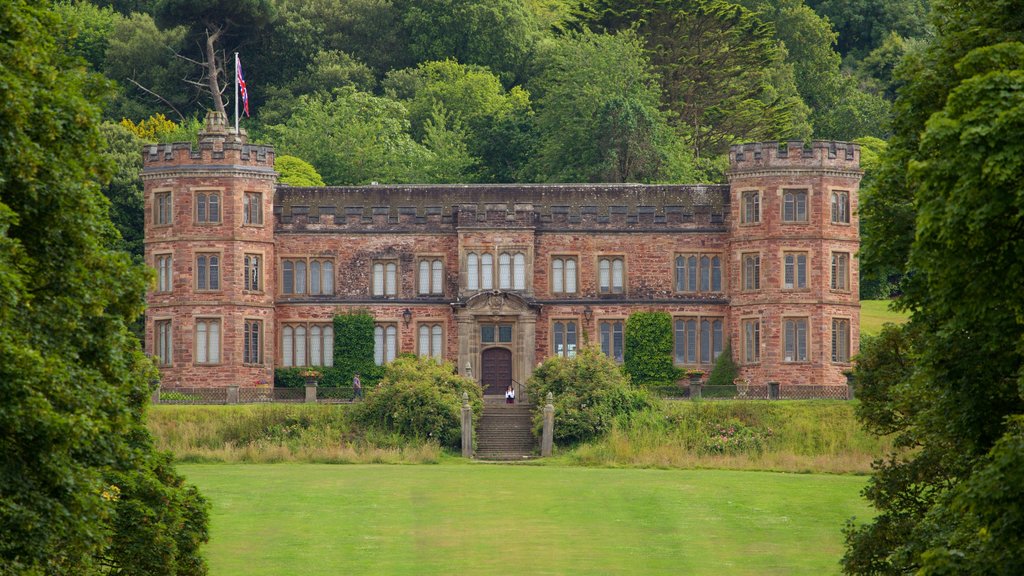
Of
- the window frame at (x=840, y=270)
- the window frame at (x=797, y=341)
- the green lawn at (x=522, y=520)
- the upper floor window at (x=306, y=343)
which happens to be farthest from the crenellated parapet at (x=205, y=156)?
the window frame at (x=840, y=270)

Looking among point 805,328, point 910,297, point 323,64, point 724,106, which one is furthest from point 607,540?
point 323,64

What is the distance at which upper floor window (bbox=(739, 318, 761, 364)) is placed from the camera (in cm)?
7000

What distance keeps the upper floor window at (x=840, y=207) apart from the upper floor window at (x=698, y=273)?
4392mm

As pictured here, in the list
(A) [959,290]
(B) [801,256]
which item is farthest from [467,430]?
(A) [959,290]

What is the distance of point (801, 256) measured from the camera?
6981 cm

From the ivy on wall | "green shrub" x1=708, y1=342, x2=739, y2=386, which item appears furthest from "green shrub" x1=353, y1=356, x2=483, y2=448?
"green shrub" x1=708, y1=342, x2=739, y2=386

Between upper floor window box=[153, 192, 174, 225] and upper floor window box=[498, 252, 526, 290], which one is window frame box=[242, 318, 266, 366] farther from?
upper floor window box=[498, 252, 526, 290]

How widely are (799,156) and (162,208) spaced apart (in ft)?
69.3

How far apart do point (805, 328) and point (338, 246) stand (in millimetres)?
16025

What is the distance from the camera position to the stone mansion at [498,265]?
229ft

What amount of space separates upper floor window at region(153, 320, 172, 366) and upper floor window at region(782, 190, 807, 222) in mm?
20704

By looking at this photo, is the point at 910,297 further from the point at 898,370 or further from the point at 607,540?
the point at 607,540

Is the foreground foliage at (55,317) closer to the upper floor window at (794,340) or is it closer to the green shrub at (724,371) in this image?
the upper floor window at (794,340)

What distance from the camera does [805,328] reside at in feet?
228
